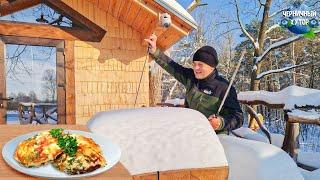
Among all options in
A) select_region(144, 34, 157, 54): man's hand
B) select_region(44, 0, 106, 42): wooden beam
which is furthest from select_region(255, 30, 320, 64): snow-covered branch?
select_region(144, 34, 157, 54): man's hand

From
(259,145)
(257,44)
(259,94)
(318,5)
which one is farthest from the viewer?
(318,5)

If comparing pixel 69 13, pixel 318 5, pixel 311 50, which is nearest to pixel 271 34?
pixel 311 50

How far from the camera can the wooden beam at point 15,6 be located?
7824 millimetres

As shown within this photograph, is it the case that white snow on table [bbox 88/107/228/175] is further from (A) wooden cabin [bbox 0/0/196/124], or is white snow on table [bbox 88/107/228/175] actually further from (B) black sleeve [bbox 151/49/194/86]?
(A) wooden cabin [bbox 0/0/196/124]

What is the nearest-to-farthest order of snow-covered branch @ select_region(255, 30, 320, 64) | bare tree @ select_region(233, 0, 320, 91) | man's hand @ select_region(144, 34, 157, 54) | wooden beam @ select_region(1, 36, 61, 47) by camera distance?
man's hand @ select_region(144, 34, 157, 54), wooden beam @ select_region(1, 36, 61, 47), snow-covered branch @ select_region(255, 30, 320, 64), bare tree @ select_region(233, 0, 320, 91)

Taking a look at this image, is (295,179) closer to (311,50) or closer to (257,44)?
(257,44)

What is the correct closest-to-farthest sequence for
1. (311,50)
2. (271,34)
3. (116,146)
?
1. (116,146)
2. (311,50)
3. (271,34)

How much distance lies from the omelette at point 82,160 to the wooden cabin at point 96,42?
21.9 feet

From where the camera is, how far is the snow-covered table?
1245 mm

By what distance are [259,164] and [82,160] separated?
0.74m

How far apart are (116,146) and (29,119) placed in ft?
24.5

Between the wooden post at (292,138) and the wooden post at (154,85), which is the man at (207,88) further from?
the wooden post at (154,85)

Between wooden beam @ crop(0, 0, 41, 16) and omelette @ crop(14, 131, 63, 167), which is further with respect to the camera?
wooden beam @ crop(0, 0, 41, 16)

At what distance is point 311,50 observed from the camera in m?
29.7
